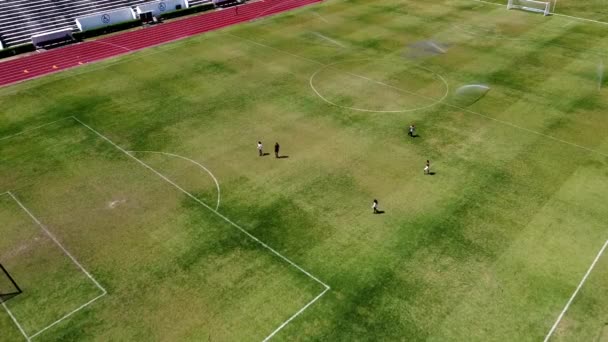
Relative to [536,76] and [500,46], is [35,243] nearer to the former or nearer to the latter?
[536,76]

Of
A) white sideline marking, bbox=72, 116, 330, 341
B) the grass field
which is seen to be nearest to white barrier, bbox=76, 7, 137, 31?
the grass field

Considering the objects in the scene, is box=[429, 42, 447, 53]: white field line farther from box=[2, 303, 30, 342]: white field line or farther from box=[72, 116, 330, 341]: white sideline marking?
box=[2, 303, 30, 342]: white field line

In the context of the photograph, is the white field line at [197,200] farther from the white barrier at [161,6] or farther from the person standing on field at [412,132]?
the white barrier at [161,6]

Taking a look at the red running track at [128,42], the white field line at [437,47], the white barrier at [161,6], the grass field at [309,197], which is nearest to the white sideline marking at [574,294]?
the grass field at [309,197]

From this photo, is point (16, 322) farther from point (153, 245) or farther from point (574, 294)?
point (574, 294)

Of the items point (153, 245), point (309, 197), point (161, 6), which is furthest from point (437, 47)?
point (153, 245)
